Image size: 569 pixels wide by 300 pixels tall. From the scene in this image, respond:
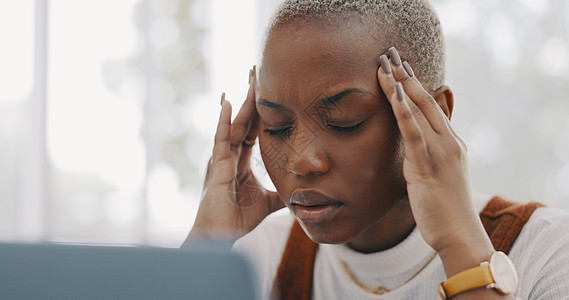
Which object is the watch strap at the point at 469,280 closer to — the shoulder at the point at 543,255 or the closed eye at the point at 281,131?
the shoulder at the point at 543,255

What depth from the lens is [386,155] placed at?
837mm

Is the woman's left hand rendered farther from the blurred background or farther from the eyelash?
the blurred background

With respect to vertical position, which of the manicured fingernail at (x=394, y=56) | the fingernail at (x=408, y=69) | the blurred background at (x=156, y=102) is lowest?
the blurred background at (x=156, y=102)

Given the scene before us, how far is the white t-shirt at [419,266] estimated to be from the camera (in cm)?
87

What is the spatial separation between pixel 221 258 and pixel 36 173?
10.4 ft

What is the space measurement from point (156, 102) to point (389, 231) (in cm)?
252

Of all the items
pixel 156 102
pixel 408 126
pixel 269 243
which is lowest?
pixel 156 102

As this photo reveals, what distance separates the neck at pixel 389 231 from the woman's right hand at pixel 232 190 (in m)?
0.20

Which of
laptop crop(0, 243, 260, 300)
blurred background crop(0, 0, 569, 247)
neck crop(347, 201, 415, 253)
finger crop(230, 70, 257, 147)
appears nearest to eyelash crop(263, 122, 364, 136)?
finger crop(230, 70, 257, 147)

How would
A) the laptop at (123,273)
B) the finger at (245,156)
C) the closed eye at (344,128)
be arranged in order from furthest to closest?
the finger at (245,156), the closed eye at (344,128), the laptop at (123,273)

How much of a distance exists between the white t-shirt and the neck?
19 mm

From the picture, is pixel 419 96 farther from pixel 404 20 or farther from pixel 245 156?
pixel 245 156

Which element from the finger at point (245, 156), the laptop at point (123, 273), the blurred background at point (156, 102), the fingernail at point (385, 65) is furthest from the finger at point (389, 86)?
the blurred background at point (156, 102)

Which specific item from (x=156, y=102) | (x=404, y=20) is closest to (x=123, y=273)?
(x=404, y=20)
